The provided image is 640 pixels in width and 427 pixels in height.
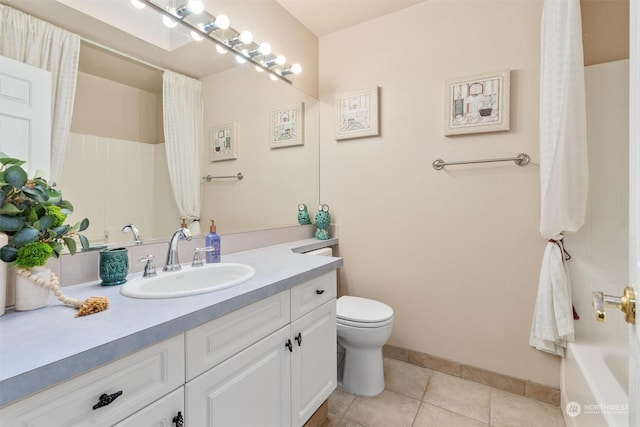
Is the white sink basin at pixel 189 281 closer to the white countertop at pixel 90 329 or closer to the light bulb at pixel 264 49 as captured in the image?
the white countertop at pixel 90 329

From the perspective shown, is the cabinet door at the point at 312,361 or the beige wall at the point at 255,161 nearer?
the cabinet door at the point at 312,361

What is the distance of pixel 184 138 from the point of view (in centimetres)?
150

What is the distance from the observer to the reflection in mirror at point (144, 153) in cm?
113

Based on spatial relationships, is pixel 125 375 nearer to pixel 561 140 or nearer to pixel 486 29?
pixel 561 140

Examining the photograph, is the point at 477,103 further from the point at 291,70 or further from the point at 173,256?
the point at 173,256

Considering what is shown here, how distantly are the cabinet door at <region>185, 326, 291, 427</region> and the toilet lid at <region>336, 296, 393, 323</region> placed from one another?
0.60 m

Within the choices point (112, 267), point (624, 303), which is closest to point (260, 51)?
point (112, 267)

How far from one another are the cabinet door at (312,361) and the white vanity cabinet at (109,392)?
54cm

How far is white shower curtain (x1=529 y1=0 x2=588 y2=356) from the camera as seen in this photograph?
1386 millimetres

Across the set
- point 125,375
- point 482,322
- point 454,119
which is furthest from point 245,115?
point 482,322

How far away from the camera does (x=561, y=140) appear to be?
1.39 m

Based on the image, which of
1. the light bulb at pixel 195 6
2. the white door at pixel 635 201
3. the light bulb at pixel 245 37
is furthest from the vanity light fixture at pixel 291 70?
the white door at pixel 635 201

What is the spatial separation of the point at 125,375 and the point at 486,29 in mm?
2367

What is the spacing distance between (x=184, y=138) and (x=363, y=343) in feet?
4.84
